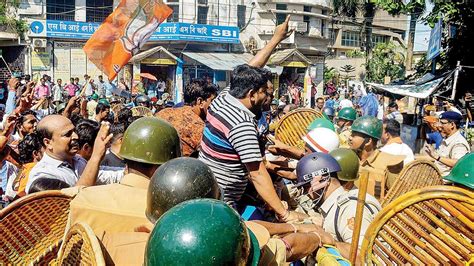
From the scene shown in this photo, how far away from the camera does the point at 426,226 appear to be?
246cm

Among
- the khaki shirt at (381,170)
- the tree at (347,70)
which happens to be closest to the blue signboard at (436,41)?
the khaki shirt at (381,170)

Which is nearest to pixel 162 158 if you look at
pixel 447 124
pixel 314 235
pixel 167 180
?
pixel 167 180

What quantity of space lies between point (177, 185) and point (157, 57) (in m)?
29.6

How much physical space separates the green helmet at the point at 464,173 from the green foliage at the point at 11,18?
29.6 m

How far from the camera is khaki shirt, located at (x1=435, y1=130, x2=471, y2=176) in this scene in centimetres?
708

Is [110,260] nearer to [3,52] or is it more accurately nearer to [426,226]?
[426,226]

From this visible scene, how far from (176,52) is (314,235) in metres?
30.5

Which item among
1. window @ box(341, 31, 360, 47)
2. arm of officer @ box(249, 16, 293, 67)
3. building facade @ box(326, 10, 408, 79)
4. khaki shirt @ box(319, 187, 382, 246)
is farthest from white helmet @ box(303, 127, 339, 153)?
window @ box(341, 31, 360, 47)

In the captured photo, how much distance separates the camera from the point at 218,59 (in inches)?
1303

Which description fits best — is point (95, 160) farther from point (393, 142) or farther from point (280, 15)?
point (280, 15)

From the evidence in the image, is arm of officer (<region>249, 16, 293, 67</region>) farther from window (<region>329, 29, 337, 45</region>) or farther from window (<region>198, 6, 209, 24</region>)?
window (<region>329, 29, 337, 45</region>)

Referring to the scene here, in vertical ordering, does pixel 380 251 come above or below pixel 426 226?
below

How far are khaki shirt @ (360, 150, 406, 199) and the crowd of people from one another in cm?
1

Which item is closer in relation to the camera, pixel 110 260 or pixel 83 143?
pixel 110 260
